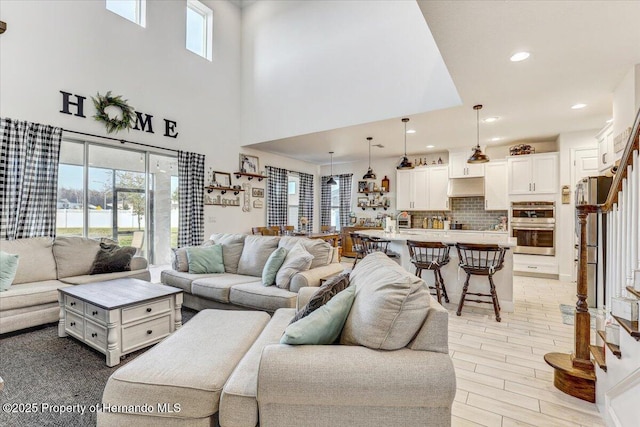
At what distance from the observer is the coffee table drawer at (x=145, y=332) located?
2535 millimetres

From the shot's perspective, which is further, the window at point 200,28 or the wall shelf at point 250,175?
the wall shelf at point 250,175

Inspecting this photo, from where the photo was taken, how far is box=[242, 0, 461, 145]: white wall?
4.65 m

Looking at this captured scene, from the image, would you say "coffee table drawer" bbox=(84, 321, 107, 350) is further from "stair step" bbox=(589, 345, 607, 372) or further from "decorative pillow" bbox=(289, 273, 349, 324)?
"stair step" bbox=(589, 345, 607, 372)

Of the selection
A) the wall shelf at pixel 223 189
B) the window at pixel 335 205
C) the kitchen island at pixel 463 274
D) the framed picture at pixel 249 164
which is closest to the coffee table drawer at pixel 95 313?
the kitchen island at pixel 463 274

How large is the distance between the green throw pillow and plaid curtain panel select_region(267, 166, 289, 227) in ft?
11.4

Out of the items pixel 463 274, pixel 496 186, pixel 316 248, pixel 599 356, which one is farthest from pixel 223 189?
pixel 599 356

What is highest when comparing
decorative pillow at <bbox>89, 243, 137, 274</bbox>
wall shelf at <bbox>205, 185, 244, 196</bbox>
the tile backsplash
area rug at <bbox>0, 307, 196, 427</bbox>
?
wall shelf at <bbox>205, 185, 244, 196</bbox>

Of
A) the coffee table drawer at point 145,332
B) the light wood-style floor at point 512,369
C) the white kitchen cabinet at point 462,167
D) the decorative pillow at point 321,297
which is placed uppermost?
the white kitchen cabinet at point 462,167

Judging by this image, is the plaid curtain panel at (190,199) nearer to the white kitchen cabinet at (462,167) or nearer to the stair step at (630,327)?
the white kitchen cabinet at (462,167)

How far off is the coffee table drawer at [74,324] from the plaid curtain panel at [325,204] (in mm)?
6921

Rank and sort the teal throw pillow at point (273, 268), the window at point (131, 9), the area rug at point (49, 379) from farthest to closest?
the window at point (131, 9) < the teal throw pillow at point (273, 268) < the area rug at point (49, 379)

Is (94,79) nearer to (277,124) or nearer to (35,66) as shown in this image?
(35,66)

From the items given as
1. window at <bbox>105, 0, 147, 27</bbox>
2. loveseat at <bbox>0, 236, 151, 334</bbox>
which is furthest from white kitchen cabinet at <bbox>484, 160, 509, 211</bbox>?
window at <bbox>105, 0, 147, 27</bbox>

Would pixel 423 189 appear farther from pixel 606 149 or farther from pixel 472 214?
pixel 606 149
